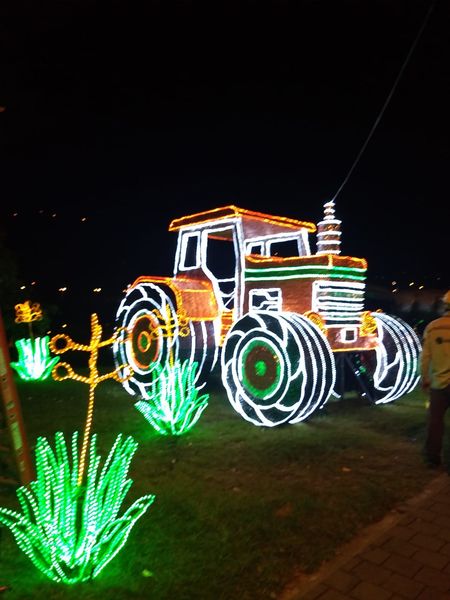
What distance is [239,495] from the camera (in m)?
4.00

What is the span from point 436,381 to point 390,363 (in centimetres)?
243

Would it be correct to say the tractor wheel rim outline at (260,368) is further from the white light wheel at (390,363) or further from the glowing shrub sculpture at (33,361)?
the glowing shrub sculpture at (33,361)

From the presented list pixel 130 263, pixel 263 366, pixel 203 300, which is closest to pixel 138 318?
pixel 203 300

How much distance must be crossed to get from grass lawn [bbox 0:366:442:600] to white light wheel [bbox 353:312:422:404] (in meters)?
0.32

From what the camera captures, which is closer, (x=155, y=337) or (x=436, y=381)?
(x=436, y=381)

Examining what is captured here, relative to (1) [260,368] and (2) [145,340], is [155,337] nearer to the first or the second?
(2) [145,340]

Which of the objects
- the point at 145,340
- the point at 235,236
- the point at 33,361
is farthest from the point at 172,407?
the point at 33,361

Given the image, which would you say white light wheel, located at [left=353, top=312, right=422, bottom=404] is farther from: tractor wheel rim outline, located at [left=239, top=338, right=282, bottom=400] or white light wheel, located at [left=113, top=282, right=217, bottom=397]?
white light wheel, located at [left=113, top=282, right=217, bottom=397]

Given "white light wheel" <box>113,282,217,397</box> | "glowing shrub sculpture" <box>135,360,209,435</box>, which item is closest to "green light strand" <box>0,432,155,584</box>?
"glowing shrub sculpture" <box>135,360,209,435</box>

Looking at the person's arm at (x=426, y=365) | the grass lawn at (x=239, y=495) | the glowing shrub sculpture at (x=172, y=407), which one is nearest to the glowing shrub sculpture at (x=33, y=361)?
the grass lawn at (x=239, y=495)

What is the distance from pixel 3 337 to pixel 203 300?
387cm

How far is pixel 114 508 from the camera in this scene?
296 cm

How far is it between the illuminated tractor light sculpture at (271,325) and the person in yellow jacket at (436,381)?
1190 mm

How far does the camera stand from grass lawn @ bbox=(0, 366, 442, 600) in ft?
9.36
